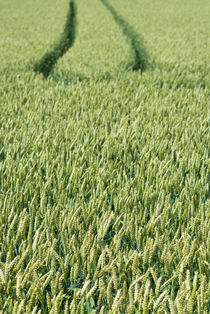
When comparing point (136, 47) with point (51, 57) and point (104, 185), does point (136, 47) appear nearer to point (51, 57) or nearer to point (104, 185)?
point (51, 57)

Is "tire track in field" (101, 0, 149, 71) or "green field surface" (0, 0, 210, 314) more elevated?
"tire track in field" (101, 0, 149, 71)

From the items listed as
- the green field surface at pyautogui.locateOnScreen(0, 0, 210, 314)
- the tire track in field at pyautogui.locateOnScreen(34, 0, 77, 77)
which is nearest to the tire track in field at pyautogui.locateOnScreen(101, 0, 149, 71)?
the green field surface at pyautogui.locateOnScreen(0, 0, 210, 314)

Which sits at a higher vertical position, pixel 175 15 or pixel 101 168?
pixel 175 15

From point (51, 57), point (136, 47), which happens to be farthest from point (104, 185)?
point (136, 47)

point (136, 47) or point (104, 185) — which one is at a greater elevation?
point (136, 47)

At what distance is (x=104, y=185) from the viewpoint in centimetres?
145

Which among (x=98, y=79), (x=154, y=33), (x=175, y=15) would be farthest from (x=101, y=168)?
(x=175, y=15)

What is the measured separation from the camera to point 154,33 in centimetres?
670

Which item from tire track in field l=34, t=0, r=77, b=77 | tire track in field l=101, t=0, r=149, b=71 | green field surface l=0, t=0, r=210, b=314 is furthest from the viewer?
tire track in field l=101, t=0, r=149, b=71

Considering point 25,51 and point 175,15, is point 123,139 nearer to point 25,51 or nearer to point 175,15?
point 25,51

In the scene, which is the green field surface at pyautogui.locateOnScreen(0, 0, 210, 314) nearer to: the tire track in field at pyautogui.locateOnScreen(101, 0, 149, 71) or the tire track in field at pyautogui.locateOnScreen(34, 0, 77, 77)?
Answer: the tire track in field at pyautogui.locateOnScreen(34, 0, 77, 77)

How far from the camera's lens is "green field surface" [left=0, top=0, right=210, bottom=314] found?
2.96 ft

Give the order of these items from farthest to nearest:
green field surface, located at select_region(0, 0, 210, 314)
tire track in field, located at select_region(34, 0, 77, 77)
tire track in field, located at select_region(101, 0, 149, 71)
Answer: tire track in field, located at select_region(101, 0, 149, 71) < tire track in field, located at select_region(34, 0, 77, 77) < green field surface, located at select_region(0, 0, 210, 314)

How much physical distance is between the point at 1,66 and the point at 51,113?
183cm
